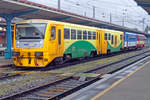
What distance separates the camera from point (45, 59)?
1348 cm

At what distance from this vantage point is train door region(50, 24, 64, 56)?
14.0m

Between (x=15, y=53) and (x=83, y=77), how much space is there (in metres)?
5.44

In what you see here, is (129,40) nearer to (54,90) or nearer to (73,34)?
(73,34)

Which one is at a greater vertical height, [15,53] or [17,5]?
[17,5]

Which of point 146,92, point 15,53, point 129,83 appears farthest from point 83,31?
point 146,92

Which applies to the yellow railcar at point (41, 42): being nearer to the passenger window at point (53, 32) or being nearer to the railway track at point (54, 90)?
the passenger window at point (53, 32)

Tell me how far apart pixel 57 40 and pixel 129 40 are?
22555 millimetres

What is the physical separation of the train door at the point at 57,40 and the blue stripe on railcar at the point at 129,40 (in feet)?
63.4

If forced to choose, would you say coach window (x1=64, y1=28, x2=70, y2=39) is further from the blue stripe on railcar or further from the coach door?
the blue stripe on railcar

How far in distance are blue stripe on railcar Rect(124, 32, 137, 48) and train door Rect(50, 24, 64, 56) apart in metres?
19.3

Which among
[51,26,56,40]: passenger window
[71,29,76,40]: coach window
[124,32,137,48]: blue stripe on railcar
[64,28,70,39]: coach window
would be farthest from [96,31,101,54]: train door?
[124,32,137,48]: blue stripe on railcar

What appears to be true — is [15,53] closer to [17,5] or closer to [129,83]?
[17,5]

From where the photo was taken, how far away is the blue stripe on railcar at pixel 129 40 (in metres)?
33.1

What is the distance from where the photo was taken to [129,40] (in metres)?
35.0
